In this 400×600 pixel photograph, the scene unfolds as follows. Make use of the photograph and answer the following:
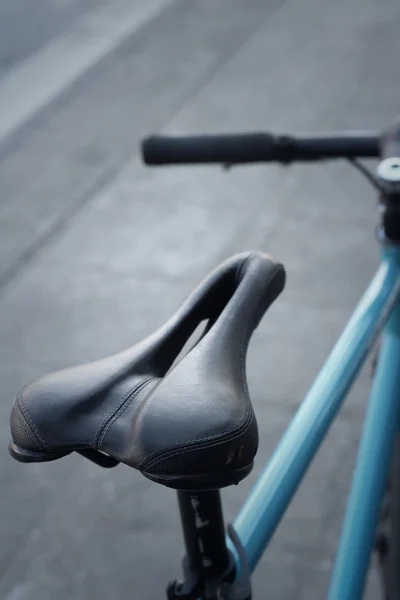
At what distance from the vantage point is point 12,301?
316 cm

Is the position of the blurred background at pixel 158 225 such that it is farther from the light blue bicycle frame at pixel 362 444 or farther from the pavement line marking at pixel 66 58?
the light blue bicycle frame at pixel 362 444

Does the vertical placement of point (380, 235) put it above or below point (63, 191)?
above

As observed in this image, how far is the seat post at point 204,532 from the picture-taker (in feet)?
2.87

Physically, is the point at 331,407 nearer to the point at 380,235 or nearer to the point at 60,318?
the point at 380,235

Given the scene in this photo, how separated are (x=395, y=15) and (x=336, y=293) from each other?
3029mm

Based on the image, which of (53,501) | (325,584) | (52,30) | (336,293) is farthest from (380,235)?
(52,30)

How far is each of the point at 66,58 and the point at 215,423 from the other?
4.92 metres

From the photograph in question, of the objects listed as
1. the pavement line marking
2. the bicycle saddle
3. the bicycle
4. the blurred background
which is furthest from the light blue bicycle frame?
the pavement line marking

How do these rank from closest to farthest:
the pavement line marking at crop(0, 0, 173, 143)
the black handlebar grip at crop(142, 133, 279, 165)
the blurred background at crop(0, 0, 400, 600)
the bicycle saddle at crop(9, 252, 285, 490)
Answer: the bicycle saddle at crop(9, 252, 285, 490)
the black handlebar grip at crop(142, 133, 279, 165)
the blurred background at crop(0, 0, 400, 600)
the pavement line marking at crop(0, 0, 173, 143)

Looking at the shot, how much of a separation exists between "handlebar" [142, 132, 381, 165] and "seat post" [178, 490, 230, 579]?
761mm

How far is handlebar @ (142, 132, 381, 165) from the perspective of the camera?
147 cm

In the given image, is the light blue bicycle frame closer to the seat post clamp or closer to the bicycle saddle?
the seat post clamp

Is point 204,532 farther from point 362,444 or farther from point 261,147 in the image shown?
point 261,147

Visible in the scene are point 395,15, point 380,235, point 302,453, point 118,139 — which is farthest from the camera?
point 395,15
